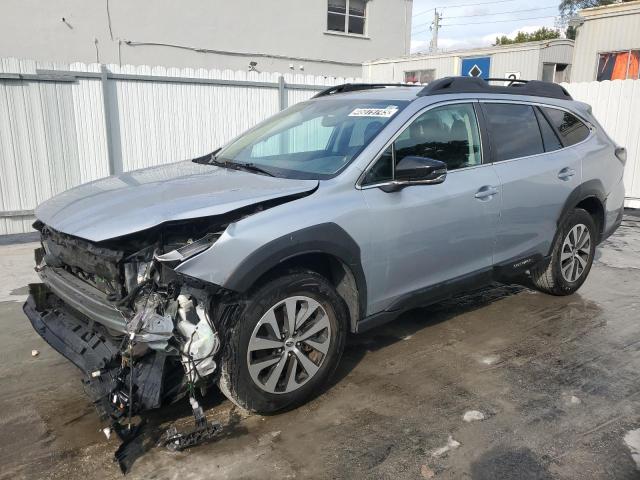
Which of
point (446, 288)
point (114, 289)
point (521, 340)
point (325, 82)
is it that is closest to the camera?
point (114, 289)

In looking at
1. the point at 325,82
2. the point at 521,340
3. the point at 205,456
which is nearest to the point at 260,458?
the point at 205,456

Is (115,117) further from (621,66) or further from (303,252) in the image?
(621,66)

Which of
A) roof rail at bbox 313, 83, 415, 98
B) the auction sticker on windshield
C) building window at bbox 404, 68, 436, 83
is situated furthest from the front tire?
building window at bbox 404, 68, 436, 83

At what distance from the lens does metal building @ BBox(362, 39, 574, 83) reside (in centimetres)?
1762

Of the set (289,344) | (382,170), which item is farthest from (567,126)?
(289,344)

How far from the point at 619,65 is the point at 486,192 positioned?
1636 cm

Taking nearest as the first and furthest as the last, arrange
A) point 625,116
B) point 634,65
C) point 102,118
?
point 102,118 < point 625,116 < point 634,65

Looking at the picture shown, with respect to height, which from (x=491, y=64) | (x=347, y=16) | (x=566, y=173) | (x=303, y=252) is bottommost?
(x=303, y=252)

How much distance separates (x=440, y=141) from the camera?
3.99 metres

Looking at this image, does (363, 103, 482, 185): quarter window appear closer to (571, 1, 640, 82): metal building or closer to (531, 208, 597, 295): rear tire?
(531, 208, 597, 295): rear tire

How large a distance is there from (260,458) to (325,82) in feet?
27.0

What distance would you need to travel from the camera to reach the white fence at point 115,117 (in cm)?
741

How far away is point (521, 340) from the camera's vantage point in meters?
4.43

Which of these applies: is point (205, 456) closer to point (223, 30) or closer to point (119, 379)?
point (119, 379)
